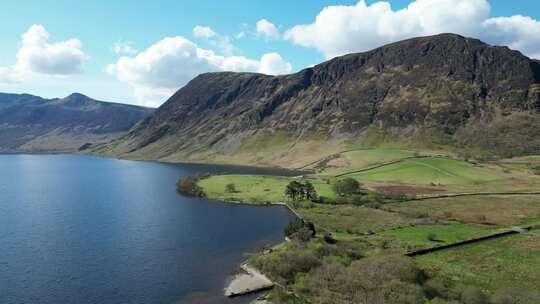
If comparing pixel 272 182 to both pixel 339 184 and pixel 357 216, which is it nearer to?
pixel 339 184

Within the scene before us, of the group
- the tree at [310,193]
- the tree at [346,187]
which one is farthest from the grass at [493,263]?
the tree at [310,193]

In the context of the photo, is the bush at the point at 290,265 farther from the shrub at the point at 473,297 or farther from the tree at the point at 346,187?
the tree at the point at 346,187

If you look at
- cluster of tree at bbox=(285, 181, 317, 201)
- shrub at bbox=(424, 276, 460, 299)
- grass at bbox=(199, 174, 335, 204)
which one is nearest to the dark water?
grass at bbox=(199, 174, 335, 204)

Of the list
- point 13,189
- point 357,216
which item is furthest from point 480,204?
point 13,189

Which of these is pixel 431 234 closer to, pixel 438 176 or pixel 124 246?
pixel 124 246

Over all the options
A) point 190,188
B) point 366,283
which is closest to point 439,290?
point 366,283

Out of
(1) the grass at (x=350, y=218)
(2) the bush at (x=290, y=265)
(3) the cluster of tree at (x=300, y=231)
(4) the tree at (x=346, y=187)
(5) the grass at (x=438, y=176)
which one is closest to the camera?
(2) the bush at (x=290, y=265)
